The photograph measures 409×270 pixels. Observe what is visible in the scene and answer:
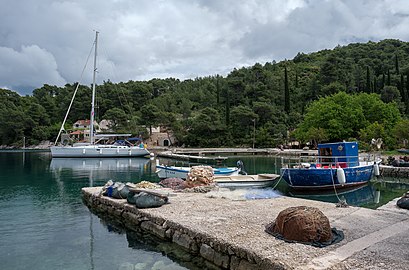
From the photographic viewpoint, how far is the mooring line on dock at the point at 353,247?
600 cm

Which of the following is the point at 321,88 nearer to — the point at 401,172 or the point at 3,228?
the point at 401,172

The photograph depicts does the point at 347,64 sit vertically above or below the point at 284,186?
above

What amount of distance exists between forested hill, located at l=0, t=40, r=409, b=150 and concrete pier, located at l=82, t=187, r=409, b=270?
34.8 m

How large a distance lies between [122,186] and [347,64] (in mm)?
83161

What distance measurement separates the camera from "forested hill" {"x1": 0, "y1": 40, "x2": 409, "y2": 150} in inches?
1962

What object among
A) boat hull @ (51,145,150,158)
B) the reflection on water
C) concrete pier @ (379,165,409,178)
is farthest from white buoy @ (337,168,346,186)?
boat hull @ (51,145,150,158)

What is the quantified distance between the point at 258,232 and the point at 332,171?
12.2 m

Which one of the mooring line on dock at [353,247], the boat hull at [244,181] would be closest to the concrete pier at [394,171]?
the boat hull at [244,181]

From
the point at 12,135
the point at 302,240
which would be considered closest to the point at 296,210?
the point at 302,240

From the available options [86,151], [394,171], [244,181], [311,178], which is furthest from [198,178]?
[86,151]

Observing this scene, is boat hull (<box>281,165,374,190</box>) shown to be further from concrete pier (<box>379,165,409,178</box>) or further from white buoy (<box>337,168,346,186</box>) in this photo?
concrete pier (<box>379,165,409,178</box>)

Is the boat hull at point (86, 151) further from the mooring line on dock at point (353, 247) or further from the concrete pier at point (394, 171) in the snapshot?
the mooring line on dock at point (353, 247)

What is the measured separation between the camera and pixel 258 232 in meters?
8.03

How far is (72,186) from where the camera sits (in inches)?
884
